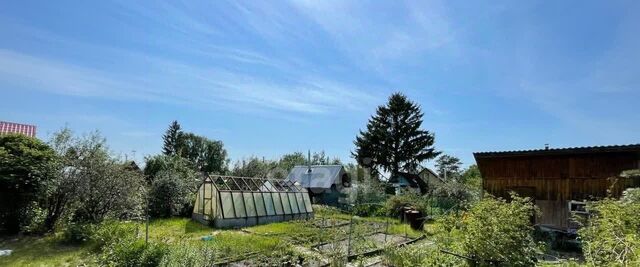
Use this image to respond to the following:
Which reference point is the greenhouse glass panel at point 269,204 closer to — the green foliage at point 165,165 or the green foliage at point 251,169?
the green foliage at point 165,165

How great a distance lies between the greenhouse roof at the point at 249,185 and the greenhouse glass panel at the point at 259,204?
1.28 ft

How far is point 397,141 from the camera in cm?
4062

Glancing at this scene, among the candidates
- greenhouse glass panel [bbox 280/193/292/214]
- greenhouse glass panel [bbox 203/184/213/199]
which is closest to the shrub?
greenhouse glass panel [bbox 203/184/213/199]

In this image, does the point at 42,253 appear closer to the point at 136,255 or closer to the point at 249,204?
the point at 136,255

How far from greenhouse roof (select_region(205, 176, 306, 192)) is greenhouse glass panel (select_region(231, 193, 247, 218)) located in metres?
0.32

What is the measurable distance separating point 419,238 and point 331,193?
1616 centimetres

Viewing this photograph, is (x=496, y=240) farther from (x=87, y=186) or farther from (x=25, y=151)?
(x=25, y=151)

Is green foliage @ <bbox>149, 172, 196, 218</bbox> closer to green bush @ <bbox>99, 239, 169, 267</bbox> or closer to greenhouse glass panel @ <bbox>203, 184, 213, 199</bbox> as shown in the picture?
greenhouse glass panel @ <bbox>203, 184, 213, 199</bbox>

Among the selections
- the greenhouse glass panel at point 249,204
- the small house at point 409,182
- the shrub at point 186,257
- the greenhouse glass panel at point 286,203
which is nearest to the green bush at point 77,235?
the shrub at point 186,257

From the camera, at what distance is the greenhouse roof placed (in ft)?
56.5

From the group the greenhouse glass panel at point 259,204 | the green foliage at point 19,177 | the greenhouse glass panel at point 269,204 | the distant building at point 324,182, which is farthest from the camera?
the distant building at point 324,182

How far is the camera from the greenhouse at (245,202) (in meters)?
16.2

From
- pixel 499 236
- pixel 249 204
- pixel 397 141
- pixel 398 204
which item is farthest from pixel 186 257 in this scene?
pixel 397 141

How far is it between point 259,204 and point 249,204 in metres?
0.64
